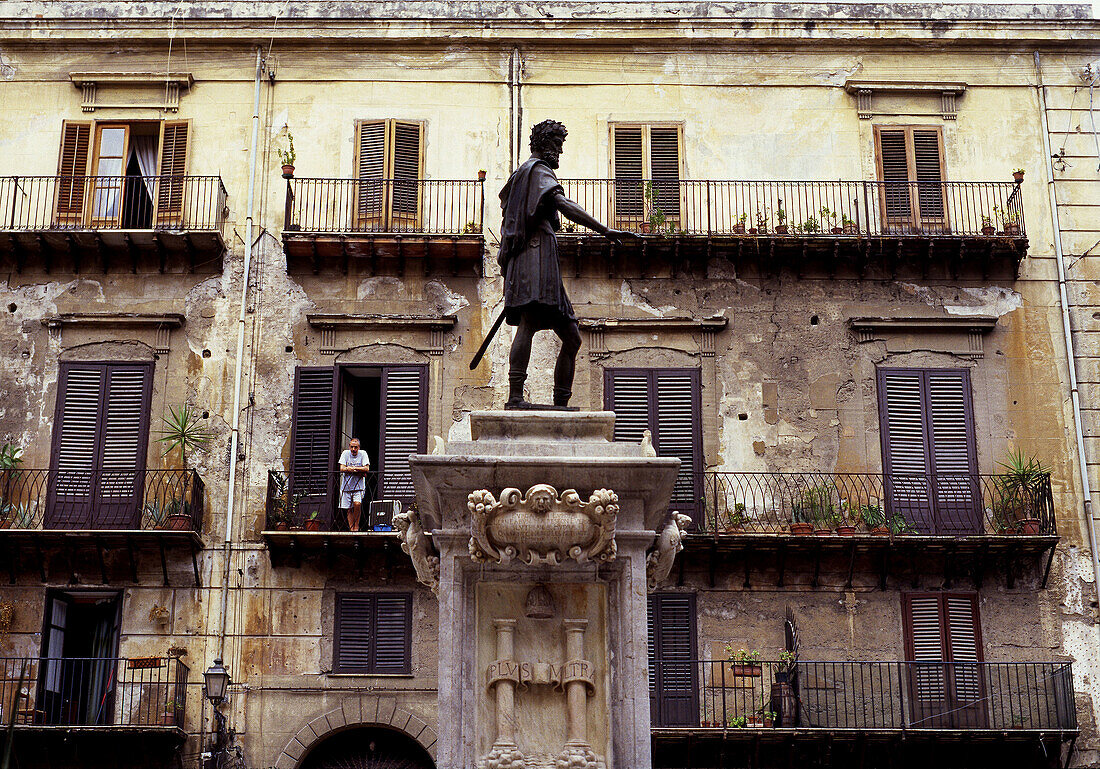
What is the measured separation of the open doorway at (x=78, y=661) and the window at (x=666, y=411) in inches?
306

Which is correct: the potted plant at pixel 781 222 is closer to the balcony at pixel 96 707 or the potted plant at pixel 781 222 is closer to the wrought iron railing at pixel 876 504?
the wrought iron railing at pixel 876 504

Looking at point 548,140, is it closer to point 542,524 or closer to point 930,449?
point 542,524

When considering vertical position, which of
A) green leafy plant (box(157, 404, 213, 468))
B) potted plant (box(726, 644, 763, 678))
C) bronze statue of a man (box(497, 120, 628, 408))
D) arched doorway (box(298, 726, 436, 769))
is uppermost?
green leafy plant (box(157, 404, 213, 468))

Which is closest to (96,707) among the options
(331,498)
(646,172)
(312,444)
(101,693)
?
(101,693)

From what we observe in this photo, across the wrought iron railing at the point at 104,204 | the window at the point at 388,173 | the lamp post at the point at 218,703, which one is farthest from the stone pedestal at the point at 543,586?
the wrought iron railing at the point at 104,204

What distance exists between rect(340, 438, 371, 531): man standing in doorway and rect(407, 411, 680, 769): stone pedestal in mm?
11248

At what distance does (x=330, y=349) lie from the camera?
73.0 ft

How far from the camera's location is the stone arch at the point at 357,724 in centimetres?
2014

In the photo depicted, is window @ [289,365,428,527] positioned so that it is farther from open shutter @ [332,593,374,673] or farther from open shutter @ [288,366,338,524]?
open shutter @ [332,593,374,673]

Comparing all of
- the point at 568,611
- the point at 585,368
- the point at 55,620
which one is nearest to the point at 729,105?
the point at 585,368

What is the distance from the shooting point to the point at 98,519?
21.1 meters

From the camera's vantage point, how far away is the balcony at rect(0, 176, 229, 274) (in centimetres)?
2217

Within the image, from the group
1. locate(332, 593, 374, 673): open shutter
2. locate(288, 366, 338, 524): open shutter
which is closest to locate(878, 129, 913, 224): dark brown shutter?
locate(288, 366, 338, 524): open shutter

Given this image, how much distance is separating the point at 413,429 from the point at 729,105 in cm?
724
